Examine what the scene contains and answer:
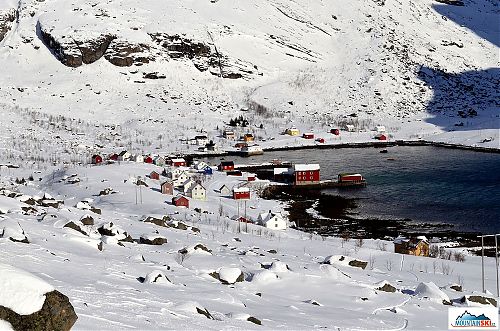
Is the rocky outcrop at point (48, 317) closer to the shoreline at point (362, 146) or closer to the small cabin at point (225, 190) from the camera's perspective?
the small cabin at point (225, 190)

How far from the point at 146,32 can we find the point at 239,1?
3546 centimetres

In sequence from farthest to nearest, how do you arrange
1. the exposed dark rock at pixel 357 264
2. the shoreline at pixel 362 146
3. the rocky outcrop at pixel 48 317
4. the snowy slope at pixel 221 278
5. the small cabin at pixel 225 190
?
the shoreline at pixel 362 146, the small cabin at pixel 225 190, the exposed dark rock at pixel 357 264, the snowy slope at pixel 221 278, the rocky outcrop at pixel 48 317

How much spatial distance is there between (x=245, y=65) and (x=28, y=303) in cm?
14376

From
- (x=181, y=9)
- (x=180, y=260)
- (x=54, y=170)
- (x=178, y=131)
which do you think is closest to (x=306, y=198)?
(x=54, y=170)

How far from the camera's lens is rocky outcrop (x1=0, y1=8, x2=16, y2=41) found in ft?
522

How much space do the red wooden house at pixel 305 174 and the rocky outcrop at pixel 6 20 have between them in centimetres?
12074

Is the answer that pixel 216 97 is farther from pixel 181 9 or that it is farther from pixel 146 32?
pixel 181 9

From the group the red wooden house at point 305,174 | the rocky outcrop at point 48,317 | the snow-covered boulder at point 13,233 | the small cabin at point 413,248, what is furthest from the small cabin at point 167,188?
the rocky outcrop at point 48,317

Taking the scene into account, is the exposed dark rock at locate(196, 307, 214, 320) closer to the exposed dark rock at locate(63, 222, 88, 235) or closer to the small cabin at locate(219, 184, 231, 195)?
the exposed dark rock at locate(63, 222, 88, 235)

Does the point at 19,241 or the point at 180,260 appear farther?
the point at 180,260

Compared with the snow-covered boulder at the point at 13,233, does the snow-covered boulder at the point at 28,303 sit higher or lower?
higher

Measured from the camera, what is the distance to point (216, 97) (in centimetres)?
13638

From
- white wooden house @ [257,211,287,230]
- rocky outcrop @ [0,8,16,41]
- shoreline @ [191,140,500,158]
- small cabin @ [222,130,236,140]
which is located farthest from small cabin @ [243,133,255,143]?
rocky outcrop @ [0,8,16,41]

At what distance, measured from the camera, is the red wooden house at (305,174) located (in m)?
69.4
